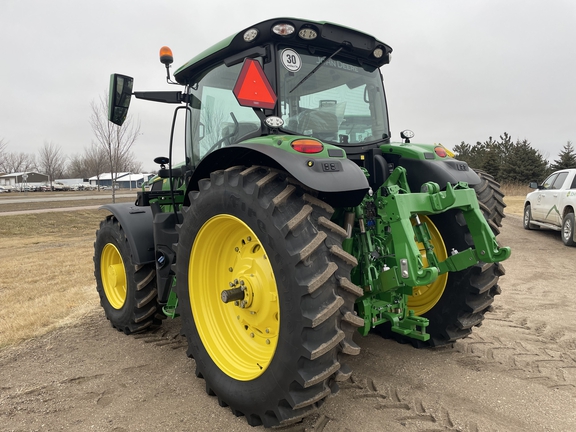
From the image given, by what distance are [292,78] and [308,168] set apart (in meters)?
0.95

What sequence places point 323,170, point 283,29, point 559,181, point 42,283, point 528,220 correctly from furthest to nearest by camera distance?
point 528,220 < point 559,181 < point 42,283 < point 283,29 < point 323,170

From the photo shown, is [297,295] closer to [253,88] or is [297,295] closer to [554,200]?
[253,88]

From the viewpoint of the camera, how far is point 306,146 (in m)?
2.32

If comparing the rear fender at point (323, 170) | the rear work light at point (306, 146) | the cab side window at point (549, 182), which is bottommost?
the cab side window at point (549, 182)

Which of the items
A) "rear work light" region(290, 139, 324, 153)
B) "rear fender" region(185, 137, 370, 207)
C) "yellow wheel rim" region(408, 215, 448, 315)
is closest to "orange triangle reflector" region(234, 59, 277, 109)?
"rear fender" region(185, 137, 370, 207)

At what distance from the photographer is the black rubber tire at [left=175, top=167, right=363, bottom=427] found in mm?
2037

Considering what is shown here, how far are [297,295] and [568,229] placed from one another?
9.09m

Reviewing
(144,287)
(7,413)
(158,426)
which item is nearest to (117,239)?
(144,287)

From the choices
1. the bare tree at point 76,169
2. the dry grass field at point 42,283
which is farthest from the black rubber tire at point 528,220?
the bare tree at point 76,169

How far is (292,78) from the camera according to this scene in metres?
2.83

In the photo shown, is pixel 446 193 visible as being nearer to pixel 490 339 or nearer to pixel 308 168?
pixel 308 168

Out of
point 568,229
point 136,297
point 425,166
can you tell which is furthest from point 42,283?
point 568,229

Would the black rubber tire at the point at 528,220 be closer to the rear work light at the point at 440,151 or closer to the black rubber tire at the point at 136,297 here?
the rear work light at the point at 440,151

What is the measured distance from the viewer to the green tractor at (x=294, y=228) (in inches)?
83.4
